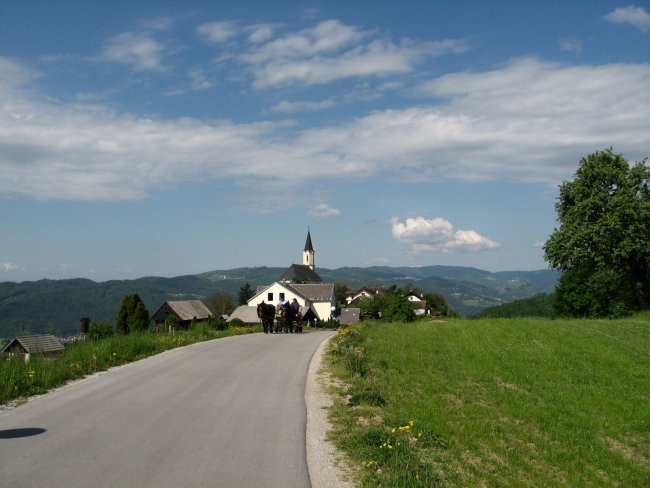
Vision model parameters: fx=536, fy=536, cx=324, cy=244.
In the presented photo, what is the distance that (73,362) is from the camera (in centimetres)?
1293

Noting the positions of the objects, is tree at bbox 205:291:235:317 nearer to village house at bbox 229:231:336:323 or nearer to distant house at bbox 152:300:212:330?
village house at bbox 229:231:336:323

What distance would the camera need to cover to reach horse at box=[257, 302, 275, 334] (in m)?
25.2

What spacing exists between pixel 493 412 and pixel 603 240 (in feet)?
103

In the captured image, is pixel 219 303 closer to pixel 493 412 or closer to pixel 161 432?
pixel 493 412

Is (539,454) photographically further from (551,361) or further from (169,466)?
(551,361)

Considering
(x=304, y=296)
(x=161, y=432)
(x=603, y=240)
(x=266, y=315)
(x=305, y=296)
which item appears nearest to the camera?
(x=161, y=432)

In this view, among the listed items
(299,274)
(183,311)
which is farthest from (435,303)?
(183,311)

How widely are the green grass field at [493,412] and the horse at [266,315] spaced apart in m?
6.45

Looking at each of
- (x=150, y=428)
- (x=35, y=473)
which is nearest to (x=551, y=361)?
(x=150, y=428)

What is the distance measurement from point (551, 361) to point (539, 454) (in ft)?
28.1

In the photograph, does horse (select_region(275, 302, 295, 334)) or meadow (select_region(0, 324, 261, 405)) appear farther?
horse (select_region(275, 302, 295, 334))

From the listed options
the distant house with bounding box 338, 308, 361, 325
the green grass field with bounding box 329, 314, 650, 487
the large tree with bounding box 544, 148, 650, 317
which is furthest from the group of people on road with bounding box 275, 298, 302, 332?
the distant house with bounding box 338, 308, 361, 325

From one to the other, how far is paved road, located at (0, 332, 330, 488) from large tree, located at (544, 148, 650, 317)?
31.8m

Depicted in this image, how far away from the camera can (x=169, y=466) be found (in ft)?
21.2
